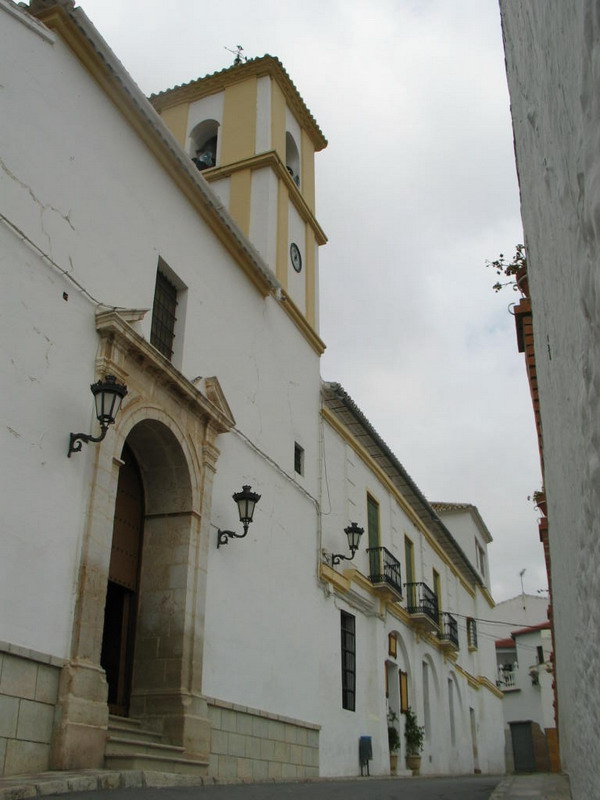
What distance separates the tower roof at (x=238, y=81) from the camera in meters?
16.0

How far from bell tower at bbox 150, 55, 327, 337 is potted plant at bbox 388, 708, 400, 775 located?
796 cm

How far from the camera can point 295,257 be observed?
15211 millimetres

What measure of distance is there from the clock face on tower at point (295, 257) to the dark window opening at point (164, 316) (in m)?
4.81

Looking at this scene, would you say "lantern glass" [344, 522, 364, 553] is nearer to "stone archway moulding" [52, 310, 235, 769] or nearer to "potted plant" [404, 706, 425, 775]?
"stone archway moulding" [52, 310, 235, 769]

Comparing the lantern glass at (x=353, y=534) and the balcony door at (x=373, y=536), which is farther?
the balcony door at (x=373, y=536)

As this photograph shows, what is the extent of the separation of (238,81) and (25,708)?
13.3 metres

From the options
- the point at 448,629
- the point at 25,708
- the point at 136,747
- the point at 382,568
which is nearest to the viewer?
the point at 25,708

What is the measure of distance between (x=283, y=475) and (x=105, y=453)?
484 cm

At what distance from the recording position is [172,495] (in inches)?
380

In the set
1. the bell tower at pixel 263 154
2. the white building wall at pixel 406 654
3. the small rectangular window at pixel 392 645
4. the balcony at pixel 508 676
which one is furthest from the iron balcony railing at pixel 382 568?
the balcony at pixel 508 676

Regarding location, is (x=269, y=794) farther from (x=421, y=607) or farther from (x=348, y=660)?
(x=421, y=607)

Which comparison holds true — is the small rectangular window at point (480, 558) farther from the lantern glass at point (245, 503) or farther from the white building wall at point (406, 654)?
the lantern glass at point (245, 503)

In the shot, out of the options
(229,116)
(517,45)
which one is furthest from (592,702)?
(229,116)

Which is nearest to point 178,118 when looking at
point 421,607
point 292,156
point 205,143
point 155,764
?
point 205,143
